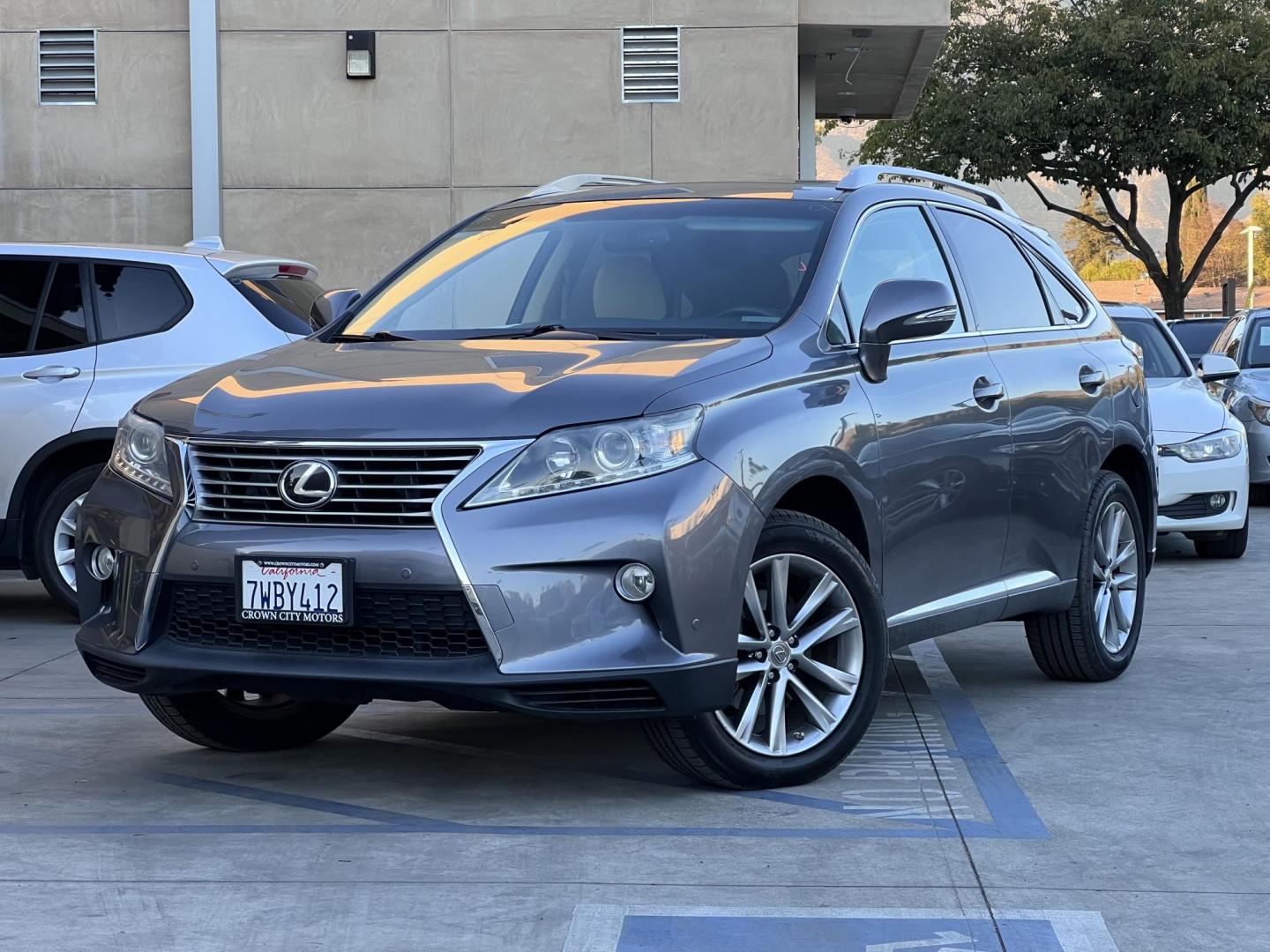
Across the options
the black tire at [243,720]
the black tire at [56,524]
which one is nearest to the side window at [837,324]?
the black tire at [243,720]

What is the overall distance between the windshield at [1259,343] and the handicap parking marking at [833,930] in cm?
1310

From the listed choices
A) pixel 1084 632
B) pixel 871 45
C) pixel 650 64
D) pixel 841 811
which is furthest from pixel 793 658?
pixel 871 45

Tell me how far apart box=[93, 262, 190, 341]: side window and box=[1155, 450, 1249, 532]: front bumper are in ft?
19.6

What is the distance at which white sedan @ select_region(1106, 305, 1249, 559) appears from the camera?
11828 mm

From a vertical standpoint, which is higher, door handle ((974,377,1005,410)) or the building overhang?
the building overhang

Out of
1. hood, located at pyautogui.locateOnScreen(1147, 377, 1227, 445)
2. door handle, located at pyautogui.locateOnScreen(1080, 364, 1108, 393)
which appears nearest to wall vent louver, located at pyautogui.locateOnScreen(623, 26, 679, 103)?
hood, located at pyautogui.locateOnScreen(1147, 377, 1227, 445)

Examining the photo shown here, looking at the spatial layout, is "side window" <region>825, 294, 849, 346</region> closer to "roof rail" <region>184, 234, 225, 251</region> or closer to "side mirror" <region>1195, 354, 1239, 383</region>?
"roof rail" <region>184, 234, 225, 251</region>

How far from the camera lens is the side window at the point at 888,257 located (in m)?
6.04

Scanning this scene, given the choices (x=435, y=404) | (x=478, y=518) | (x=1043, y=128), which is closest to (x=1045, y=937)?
(x=478, y=518)

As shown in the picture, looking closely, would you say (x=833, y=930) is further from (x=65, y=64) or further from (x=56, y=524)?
(x=65, y=64)

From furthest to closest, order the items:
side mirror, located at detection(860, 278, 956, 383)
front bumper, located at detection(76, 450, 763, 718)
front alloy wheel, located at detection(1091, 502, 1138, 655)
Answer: front alloy wheel, located at detection(1091, 502, 1138, 655) → side mirror, located at detection(860, 278, 956, 383) → front bumper, located at detection(76, 450, 763, 718)

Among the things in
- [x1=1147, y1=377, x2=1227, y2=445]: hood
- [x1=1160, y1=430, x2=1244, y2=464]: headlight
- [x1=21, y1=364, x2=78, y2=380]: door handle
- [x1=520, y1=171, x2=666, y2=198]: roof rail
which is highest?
[x1=520, y1=171, x2=666, y2=198]: roof rail

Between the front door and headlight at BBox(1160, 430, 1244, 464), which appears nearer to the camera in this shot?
the front door

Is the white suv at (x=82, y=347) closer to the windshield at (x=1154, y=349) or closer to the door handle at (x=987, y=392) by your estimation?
the door handle at (x=987, y=392)
